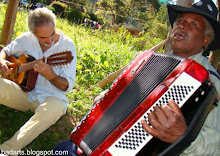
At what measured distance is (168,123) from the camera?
126 cm

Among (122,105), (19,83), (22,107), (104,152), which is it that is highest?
(122,105)

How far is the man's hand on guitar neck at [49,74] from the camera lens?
2141mm

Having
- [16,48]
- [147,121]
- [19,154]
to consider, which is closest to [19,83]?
[16,48]

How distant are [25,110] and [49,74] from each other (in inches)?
29.0

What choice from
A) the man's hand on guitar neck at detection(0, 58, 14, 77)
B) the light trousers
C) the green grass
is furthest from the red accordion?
the man's hand on guitar neck at detection(0, 58, 14, 77)

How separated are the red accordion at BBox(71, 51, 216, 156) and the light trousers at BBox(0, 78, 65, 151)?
1.83 ft

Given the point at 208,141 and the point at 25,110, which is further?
the point at 25,110

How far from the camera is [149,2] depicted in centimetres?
4072

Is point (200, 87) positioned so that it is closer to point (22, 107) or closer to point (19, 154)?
point (19, 154)

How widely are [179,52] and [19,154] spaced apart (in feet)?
6.22

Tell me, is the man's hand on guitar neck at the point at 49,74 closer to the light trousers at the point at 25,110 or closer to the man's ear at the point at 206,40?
the light trousers at the point at 25,110

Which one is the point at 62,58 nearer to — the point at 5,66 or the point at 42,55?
the point at 42,55

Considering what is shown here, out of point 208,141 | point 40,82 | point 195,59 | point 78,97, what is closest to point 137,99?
point 208,141

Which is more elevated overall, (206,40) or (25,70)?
(206,40)
